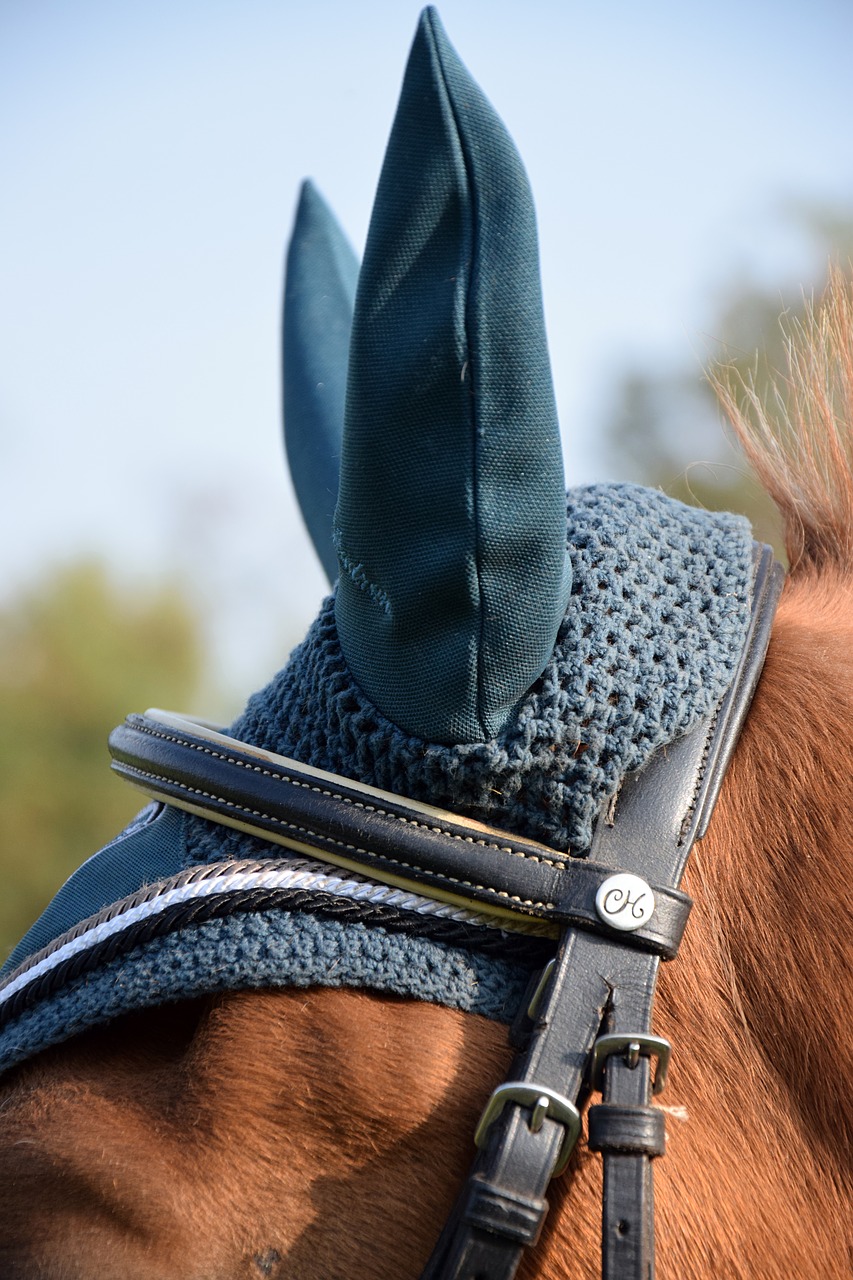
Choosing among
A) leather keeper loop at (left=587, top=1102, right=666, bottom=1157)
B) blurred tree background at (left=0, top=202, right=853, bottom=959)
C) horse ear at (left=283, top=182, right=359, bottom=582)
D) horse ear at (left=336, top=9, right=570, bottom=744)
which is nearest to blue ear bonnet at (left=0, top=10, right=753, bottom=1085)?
horse ear at (left=336, top=9, right=570, bottom=744)

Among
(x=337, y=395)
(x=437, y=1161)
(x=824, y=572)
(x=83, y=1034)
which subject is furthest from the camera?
(x=337, y=395)

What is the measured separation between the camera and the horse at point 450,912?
841 millimetres

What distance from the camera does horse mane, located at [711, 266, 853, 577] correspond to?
130 centimetres

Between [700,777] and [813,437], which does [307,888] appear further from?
[813,437]

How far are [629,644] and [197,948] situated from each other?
479 mm

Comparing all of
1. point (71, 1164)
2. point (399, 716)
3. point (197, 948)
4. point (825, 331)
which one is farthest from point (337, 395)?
point (71, 1164)

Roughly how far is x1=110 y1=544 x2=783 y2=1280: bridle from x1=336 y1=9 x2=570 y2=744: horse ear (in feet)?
0.41

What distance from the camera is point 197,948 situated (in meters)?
0.95

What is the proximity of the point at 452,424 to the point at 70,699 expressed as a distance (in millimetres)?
10901

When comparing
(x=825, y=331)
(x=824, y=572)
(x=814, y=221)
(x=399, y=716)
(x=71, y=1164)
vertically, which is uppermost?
(x=814, y=221)

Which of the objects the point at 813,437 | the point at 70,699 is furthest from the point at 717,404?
the point at 70,699

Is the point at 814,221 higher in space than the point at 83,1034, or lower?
higher

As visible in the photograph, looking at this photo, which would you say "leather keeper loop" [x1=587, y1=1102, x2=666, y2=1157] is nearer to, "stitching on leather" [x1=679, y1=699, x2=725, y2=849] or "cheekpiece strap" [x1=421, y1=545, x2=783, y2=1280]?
"cheekpiece strap" [x1=421, y1=545, x2=783, y2=1280]

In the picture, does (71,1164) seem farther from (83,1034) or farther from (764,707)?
(764,707)
